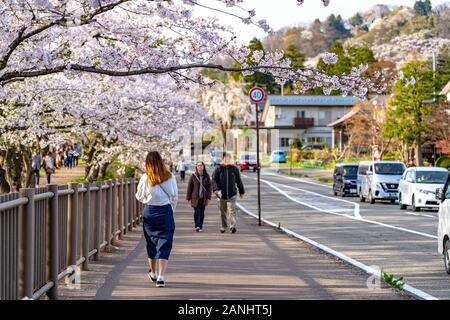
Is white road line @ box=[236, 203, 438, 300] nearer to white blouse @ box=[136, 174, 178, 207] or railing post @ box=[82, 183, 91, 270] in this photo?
white blouse @ box=[136, 174, 178, 207]

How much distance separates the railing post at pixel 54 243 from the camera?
10125 mm

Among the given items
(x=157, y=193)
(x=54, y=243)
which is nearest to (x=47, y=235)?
(x=54, y=243)

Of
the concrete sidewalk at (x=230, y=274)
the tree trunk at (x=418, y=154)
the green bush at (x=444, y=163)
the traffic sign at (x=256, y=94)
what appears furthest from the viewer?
the tree trunk at (x=418, y=154)

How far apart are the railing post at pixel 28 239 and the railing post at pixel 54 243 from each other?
1.43m

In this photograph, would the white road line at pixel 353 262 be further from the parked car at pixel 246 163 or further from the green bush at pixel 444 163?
the parked car at pixel 246 163

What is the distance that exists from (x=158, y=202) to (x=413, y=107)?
2045 inches

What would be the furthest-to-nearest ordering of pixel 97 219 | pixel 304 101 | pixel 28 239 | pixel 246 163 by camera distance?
pixel 304 101, pixel 246 163, pixel 97 219, pixel 28 239

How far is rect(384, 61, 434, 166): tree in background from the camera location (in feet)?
199

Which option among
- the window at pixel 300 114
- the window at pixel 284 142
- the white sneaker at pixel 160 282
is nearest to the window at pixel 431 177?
the white sneaker at pixel 160 282

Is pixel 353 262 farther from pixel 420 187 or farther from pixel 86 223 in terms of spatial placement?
pixel 420 187

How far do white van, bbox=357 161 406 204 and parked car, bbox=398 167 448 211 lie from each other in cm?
344

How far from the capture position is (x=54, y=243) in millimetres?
10258
